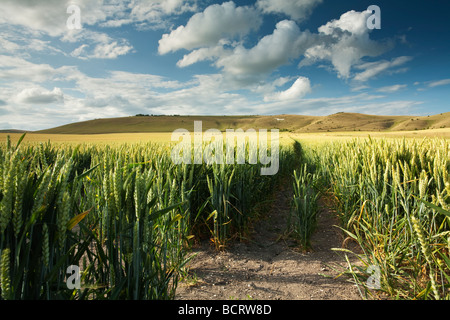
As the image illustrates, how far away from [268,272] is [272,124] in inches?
3617

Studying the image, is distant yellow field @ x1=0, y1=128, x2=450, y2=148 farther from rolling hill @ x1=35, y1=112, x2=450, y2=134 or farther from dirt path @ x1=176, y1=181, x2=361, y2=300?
rolling hill @ x1=35, y1=112, x2=450, y2=134

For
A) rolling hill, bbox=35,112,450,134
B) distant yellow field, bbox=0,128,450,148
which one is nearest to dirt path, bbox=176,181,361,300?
distant yellow field, bbox=0,128,450,148

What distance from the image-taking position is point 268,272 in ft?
8.63

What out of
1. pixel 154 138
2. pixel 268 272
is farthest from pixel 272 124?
pixel 268 272

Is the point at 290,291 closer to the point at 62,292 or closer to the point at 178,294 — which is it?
the point at 178,294

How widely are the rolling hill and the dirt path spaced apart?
215ft

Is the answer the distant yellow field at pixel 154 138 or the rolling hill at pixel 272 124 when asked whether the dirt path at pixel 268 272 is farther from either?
the rolling hill at pixel 272 124

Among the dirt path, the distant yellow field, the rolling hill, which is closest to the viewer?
the dirt path

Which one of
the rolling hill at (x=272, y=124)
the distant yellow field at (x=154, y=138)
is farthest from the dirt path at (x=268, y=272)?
the rolling hill at (x=272, y=124)

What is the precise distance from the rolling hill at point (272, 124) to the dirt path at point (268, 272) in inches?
2586

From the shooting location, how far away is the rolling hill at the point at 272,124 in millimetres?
70250

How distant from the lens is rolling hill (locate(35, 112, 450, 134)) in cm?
7025

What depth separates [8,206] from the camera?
2.77ft
